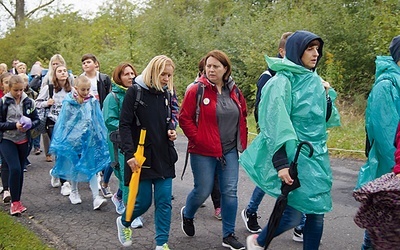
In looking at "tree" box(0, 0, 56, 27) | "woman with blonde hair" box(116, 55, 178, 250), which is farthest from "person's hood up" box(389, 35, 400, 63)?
"tree" box(0, 0, 56, 27)

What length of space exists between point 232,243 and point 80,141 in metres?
2.73

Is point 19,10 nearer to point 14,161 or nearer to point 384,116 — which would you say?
point 14,161

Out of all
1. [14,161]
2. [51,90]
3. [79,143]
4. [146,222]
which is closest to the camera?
[146,222]

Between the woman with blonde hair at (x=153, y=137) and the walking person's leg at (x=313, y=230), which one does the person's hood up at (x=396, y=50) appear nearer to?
the walking person's leg at (x=313, y=230)

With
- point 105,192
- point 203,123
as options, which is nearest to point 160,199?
point 203,123

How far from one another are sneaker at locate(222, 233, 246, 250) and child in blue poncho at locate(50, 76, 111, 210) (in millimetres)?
2121

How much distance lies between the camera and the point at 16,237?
5395 millimetres

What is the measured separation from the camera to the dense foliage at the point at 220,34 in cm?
1390

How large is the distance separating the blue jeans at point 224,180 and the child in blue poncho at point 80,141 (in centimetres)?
197

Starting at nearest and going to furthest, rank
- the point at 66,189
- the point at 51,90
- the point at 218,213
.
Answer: the point at 218,213, the point at 66,189, the point at 51,90

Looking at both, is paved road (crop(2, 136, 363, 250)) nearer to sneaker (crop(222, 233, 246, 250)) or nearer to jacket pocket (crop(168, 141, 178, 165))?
sneaker (crop(222, 233, 246, 250))

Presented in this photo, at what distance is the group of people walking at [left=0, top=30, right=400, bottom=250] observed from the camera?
159 inches

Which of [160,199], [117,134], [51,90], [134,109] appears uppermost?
[134,109]

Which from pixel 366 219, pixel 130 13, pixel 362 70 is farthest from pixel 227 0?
pixel 366 219
